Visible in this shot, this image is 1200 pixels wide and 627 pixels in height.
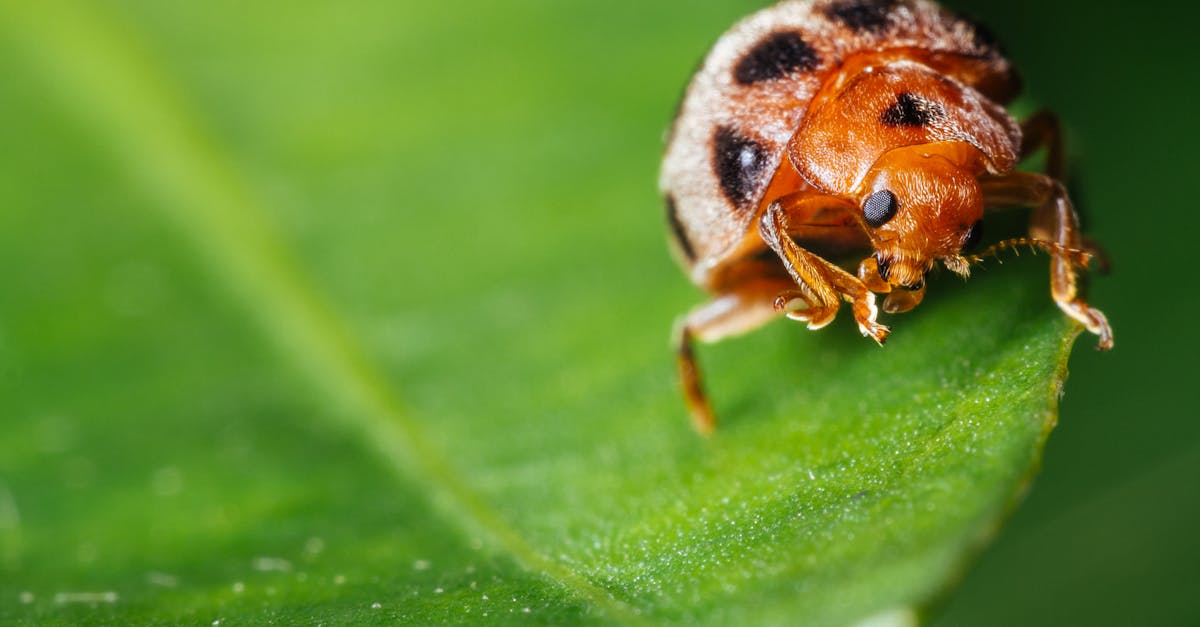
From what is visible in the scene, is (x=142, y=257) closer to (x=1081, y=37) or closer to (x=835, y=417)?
(x=835, y=417)

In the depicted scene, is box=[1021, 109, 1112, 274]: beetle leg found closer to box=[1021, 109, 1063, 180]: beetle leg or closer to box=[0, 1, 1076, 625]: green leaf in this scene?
box=[1021, 109, 1063, 180]: beetle leg

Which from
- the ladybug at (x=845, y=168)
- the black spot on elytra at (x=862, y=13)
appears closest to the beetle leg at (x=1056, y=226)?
the ladybug at (x=845, y=168)

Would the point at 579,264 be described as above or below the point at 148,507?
above

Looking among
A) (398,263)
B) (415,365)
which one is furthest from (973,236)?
(398,263)

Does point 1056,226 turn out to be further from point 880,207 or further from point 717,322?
point 717,322

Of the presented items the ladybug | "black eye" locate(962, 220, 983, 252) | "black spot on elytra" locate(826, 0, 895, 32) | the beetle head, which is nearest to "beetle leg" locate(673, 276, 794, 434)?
the ladybug

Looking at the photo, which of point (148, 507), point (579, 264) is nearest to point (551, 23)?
point (579, 264)
